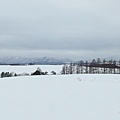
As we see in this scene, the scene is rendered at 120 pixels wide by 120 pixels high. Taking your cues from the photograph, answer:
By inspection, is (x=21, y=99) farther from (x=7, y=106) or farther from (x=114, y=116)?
(x=114, y=116)

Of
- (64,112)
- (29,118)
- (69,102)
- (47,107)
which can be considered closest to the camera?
(29,118)

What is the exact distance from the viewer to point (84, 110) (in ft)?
24.5

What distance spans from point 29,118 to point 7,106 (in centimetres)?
143

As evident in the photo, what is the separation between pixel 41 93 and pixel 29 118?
294 centimetres

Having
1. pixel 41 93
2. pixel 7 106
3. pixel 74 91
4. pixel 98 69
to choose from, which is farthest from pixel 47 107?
pixel 98 69

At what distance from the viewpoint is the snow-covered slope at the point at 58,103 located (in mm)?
6974

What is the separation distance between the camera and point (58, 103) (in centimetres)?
823

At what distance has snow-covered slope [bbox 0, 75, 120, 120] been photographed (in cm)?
697

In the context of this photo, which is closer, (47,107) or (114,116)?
(114,116)

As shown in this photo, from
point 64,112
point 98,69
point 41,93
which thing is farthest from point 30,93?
point 98,69

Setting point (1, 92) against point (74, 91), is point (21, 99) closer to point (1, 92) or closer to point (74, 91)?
point (1, 92)

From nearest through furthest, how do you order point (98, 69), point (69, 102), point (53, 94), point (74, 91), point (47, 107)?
1. point (47, 107)
2. point (69, 102)
3. point (53, 94)
4. point (74, 91)
5. point (98, 69)

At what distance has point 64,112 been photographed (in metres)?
7.26

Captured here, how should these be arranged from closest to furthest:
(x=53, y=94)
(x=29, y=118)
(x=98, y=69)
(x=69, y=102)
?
(x=29, y=118) < (x=69, y=102) < (x=53, y=94) < (x=98, y=69)
